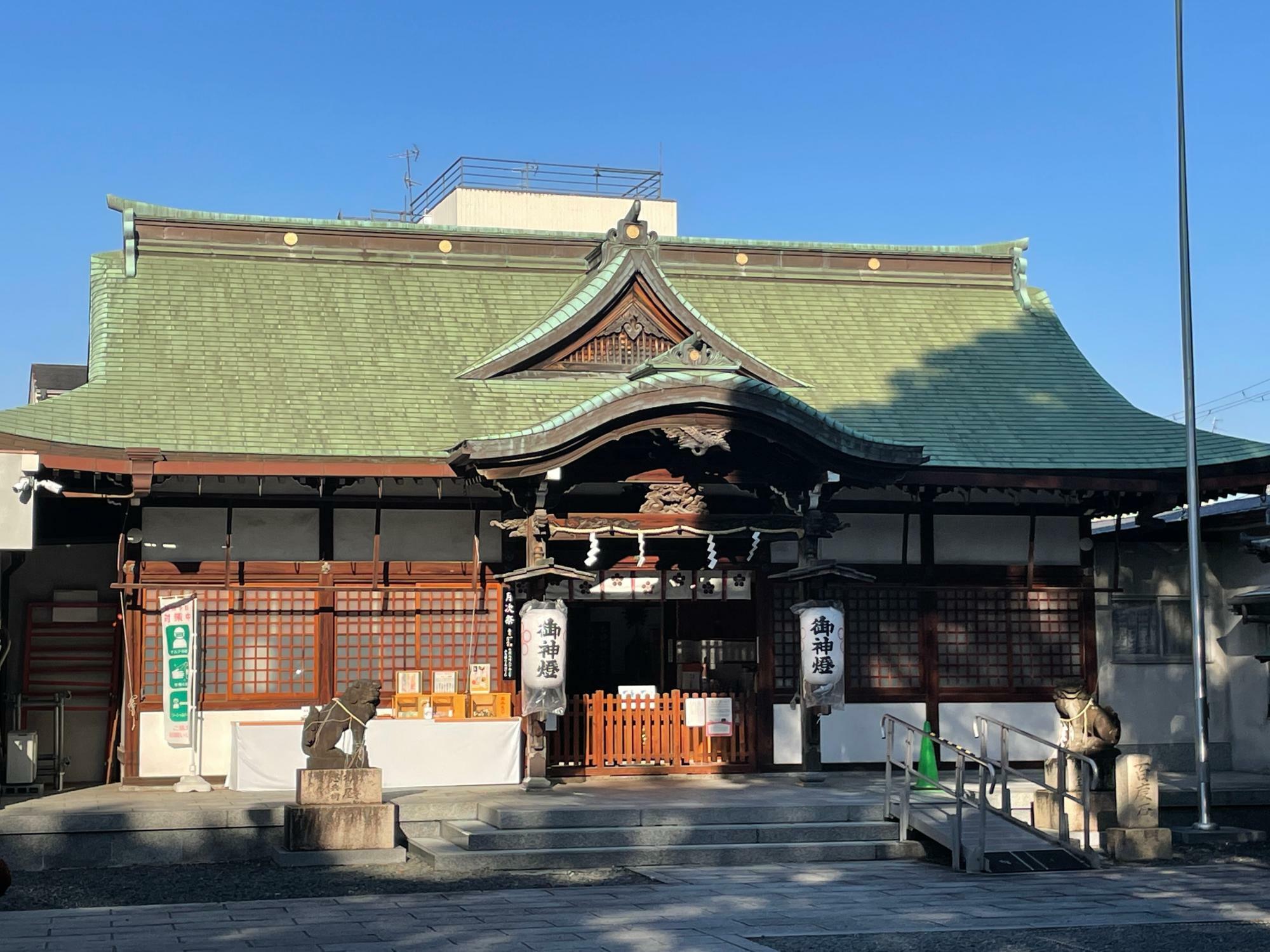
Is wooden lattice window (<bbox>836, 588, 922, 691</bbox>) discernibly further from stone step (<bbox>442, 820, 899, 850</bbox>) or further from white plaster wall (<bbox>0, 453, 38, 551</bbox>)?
white plaster wall (<bbox>0, 453, 38, 551</bbox>)

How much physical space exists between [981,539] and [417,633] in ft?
27.4

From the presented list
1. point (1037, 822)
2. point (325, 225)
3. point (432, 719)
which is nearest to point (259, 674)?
point (432, 719)

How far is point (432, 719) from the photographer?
19109 millimetres

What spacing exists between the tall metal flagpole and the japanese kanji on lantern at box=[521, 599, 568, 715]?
25.4 ft

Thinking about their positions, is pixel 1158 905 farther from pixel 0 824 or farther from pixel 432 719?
pixel 0 824

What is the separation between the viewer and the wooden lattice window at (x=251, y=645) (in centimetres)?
1933

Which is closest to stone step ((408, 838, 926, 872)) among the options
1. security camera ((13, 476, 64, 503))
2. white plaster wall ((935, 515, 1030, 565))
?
security camera ((13, 476, 64, 503))

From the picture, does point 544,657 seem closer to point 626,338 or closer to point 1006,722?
point 626,338

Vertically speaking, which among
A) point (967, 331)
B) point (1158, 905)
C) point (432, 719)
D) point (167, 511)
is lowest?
point (1158, 905)

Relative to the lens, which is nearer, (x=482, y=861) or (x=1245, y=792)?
(x=482, y=861)

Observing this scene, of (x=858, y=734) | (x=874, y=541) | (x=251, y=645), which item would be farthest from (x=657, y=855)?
(x=874, y=541)

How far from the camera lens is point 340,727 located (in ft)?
51.5

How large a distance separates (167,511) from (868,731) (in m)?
10.2

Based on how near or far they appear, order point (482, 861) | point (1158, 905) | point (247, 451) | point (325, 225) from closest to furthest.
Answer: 1. point (1158, 905)
2. point (482, 861)
3. point (247, 451)
4. point (325, 225)
